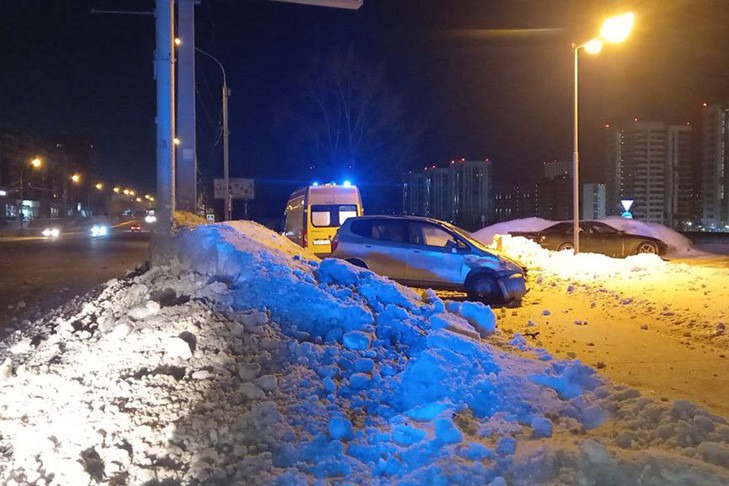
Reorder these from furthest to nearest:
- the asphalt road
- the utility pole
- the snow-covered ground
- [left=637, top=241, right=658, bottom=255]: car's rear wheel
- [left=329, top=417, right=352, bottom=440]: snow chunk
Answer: [left=637, top=241, right=658, bottom=255]: car's rear wheel → the asphalt road → the utility pole → [left=329, top=417, right=352, bottom=440]: snow chunk → the snow-covered ground

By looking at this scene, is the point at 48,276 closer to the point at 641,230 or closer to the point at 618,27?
the point at 618,27

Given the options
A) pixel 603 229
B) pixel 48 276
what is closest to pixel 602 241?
pixel 603 229

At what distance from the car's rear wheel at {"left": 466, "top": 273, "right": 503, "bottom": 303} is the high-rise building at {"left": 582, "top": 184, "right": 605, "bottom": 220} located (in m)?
28.2

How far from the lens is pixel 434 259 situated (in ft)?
41.5

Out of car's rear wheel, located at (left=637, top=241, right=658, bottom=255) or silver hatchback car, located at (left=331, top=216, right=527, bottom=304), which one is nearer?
silver hatchback car, located at (left=331, top=216, right=527, bottom=304)

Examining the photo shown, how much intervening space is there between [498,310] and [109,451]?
8688 millimetres

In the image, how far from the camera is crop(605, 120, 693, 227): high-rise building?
157ft

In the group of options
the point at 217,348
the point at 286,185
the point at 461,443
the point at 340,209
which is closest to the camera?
the point at 461,443

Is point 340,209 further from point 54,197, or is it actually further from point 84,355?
point 54,197

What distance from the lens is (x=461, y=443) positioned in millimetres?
4445

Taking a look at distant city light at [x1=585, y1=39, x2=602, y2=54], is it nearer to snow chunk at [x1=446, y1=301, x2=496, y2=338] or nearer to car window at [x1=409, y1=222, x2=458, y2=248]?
car window at [x1=409, y1=222, x2=458, y2=248]

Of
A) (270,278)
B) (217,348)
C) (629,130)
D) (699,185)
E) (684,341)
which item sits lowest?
(684,341)

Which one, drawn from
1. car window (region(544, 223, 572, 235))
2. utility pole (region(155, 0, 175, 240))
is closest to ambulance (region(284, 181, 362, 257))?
utility pole (region(155, 0, 175, 240))

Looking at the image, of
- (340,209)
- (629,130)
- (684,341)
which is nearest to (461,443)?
(684,341)
